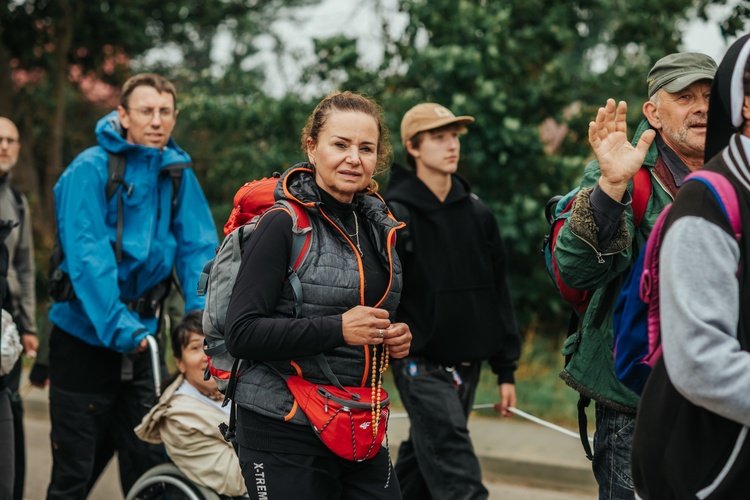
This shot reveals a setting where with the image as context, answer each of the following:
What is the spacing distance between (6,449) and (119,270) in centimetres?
96

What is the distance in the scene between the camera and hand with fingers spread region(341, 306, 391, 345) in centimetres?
296

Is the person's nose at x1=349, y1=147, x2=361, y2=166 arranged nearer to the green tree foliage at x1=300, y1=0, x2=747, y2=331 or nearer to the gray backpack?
the gray backpack

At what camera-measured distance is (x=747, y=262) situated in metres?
2.12

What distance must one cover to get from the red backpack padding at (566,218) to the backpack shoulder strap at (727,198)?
1.01 metres

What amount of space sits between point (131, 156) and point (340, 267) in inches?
82.8

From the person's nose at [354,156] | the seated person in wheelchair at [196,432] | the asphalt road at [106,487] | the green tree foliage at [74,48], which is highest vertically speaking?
the green tree foliage at [74,48]

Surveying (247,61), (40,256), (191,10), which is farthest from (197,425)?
(247,61)

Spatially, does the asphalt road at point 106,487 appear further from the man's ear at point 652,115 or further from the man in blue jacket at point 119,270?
the man's ear at point 652,115

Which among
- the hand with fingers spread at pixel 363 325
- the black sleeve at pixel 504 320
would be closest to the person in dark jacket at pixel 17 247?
the black sleeve at pixel 504 320

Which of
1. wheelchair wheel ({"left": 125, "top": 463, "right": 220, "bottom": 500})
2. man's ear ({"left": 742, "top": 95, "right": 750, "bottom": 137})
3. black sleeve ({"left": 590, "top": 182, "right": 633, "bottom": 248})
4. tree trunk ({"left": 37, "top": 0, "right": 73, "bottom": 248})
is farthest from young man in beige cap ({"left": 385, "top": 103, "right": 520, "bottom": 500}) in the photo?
tree trunk ({"left": 37, "top": 0, "right": 73, "bottom": 248})

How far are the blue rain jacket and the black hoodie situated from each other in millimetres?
1027

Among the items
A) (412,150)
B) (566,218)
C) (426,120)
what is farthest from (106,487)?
(566,218)

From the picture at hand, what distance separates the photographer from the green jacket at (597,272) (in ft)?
10.00

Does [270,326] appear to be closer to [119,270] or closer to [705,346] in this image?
[705,346]
